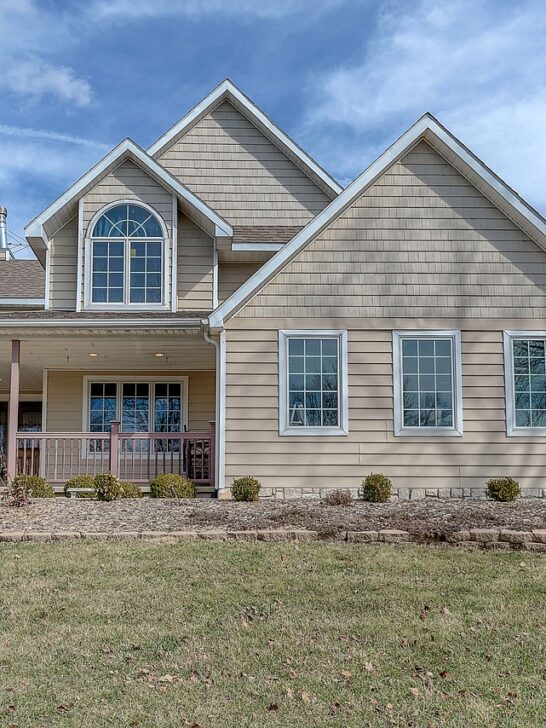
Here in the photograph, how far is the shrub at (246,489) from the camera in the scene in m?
10.1

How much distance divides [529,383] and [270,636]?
742cm

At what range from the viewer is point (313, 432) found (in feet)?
35.2

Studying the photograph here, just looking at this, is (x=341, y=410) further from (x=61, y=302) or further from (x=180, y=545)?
(x=61, y=302)

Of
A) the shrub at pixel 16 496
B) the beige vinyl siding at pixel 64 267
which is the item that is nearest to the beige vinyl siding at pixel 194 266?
the beige vinyl siding at pixel 64 267

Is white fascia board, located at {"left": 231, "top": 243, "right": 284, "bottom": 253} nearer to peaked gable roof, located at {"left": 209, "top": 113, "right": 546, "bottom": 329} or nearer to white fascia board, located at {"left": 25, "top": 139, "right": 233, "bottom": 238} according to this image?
white fascia board, located at {"left": 25, "top": 139, "right": 233, "bottom": 238}

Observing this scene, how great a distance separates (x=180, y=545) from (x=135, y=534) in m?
0.58

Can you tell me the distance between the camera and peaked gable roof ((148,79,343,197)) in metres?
15.0

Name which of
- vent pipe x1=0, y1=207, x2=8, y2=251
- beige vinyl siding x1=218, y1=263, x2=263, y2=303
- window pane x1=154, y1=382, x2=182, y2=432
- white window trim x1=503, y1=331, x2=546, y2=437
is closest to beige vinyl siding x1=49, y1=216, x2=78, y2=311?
window pane x1=154, y1=382, x2=182, y2=432

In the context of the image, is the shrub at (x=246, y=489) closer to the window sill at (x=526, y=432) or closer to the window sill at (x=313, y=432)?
the window sill at (x=313, y=432)

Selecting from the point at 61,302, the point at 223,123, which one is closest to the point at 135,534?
the point at 61,302

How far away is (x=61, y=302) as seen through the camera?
43.2 feet

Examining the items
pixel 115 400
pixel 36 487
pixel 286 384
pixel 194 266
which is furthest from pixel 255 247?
pixel 36 487

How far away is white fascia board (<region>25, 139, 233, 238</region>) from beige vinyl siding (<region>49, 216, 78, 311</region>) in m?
0.47

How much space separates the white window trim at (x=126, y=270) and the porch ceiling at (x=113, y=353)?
30.8 inches
